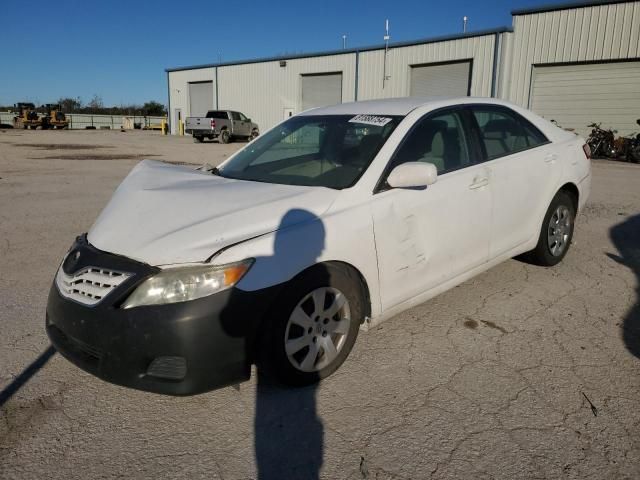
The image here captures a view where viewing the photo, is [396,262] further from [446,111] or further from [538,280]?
[538,280]

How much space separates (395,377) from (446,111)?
2.01 metres

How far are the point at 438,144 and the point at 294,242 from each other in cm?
159

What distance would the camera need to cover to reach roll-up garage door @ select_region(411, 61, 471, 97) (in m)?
22.8

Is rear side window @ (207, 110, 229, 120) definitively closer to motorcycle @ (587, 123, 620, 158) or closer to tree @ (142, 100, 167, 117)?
motorcycle @ (587, 123, 620, 158)

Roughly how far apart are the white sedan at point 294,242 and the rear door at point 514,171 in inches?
0.7

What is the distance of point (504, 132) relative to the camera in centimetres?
434

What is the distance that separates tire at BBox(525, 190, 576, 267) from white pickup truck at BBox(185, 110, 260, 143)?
25.2 meters

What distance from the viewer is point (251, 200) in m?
2.96

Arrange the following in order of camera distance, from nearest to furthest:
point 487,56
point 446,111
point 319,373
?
1. point 319,373
2. point 446,111
3. point 487,56

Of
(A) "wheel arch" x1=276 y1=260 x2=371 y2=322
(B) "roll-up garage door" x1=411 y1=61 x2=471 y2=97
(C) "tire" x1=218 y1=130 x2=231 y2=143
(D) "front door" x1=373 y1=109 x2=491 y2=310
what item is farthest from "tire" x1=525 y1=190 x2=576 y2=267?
(C) "tire" x1=218 y1=130 x2=231 y2=143

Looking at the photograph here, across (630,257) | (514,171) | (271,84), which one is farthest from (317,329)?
(271,84)

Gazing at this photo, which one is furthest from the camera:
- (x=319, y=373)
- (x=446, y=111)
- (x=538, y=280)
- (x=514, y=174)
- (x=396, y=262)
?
(x=538, y=280)

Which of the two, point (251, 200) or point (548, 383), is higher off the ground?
point (251, 200)

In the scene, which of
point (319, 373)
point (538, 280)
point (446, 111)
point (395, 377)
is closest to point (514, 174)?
point (446, 111)
